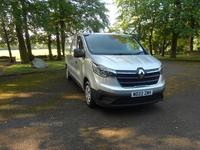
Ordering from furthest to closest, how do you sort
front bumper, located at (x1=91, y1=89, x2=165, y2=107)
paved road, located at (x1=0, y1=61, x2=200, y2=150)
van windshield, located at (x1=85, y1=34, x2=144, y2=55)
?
1. van windshield, located at (x1=85, y1=34, x2=144, y2=55)
2. front bumper, located at (x1=91, y1=89, x2=165, y2=107)
3. paved road, located at (x1=0, y1=61, x2=200, y2=150)

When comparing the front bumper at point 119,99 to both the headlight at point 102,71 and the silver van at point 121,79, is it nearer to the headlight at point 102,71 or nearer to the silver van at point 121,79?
the silver van at point 121,79

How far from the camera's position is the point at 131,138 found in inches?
108

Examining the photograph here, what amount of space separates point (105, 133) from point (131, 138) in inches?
20.1

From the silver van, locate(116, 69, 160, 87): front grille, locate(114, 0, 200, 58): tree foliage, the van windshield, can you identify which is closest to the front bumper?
the silver van

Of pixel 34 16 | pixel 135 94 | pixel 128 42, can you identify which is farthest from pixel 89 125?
pixel 34 16

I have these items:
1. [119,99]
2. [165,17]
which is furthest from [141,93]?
[165,17]

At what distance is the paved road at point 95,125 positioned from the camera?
2594mm

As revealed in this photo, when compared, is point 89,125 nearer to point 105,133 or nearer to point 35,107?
point 105,133

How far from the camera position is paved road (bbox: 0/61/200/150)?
259 cm

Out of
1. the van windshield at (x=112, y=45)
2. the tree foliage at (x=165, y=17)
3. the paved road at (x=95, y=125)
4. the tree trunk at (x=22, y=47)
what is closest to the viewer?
the paved road at (x=95, y=125)

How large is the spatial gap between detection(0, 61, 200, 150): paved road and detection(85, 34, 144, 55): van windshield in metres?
1.62

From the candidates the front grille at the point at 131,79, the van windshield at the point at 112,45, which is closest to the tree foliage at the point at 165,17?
the van windshield at the point at 112,45

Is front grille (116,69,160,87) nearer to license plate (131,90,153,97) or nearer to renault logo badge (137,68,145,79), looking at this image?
renault logo badge (137,68,145,79)

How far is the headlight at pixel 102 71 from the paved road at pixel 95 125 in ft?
3.49
